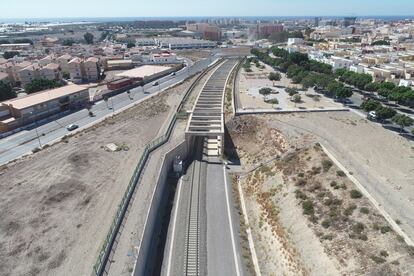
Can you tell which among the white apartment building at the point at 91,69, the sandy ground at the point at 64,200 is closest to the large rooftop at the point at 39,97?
the sandy ground at the point at 64,200

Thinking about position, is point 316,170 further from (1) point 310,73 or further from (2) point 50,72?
(2) point 50,72

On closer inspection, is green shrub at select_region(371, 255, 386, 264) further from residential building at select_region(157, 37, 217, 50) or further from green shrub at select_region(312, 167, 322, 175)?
residential building at select_region(157, 37, 217, 50)

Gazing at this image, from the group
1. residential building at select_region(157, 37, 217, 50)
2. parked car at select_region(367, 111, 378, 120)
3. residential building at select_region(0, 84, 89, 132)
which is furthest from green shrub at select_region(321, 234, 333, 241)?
residential building at select_region(157, 37, 217, 50)

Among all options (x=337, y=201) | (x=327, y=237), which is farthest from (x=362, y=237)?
(x=337, y=201)

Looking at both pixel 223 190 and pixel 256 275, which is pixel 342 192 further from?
pixel 223 190

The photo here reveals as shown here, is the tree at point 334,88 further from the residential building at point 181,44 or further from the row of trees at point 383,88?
the residential building at point 181,44

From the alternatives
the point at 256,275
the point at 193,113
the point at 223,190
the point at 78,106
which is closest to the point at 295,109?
the point at 193,113

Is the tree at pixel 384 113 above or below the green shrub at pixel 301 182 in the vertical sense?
above
